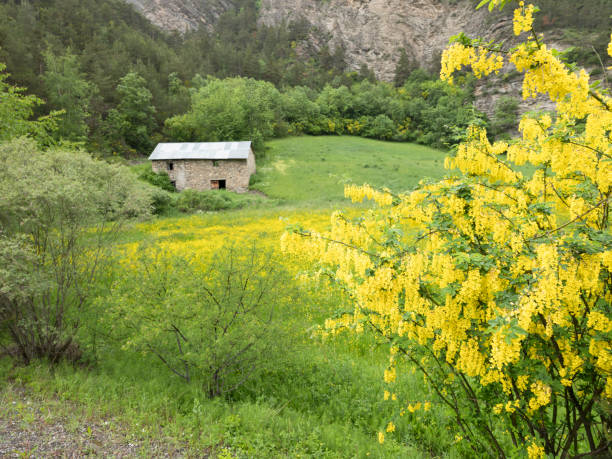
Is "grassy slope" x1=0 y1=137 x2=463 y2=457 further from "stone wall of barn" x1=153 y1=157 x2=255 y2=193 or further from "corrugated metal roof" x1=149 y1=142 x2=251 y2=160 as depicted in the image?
"corrugated metal roof" x1=149 y1=142 x2=251 y2=160

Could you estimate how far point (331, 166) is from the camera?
42594mm

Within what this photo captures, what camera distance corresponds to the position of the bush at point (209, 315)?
6.05 m

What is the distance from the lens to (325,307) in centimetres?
973

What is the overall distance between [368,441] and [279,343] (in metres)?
2.19

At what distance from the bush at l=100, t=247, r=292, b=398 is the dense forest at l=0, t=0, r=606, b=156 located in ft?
83.1

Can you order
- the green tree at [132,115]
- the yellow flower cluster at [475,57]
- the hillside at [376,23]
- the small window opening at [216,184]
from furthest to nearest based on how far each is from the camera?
the hillside at [376,23] < the green tree at [132,115] < the small window opening at [216,184] < the yellow flower cluster at [475,57]

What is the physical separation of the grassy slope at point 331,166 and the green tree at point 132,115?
18.9 meters

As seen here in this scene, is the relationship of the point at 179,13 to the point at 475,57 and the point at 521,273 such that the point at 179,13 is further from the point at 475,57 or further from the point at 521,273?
A: the point at 521,273

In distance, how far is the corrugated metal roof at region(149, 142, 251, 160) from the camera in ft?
116

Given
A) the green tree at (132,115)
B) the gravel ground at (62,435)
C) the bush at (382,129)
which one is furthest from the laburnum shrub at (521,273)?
the bush at (382,129)

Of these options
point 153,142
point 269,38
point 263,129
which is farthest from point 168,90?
point 269,38

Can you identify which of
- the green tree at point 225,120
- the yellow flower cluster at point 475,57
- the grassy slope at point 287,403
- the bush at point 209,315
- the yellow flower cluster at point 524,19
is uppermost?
the green tree at point 225,120

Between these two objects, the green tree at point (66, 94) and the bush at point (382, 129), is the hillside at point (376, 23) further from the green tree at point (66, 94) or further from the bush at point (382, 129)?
the green tree at point (66, 94)

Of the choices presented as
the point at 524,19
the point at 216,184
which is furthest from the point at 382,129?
the point at 524,19
